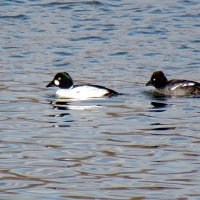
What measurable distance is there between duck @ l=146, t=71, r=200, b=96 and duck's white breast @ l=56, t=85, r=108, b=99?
5.52ft

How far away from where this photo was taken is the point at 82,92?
758 inches

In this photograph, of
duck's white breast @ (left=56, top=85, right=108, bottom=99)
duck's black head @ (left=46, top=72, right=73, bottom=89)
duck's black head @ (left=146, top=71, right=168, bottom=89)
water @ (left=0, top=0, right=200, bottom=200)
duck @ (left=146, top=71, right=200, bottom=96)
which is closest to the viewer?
water @ (left=0, top=0, right=200, bottom=200)

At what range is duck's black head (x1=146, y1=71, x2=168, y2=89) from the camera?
804 inches

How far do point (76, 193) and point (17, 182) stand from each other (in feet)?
2.72

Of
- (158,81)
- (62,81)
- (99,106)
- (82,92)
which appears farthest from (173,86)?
Result: (99,106)

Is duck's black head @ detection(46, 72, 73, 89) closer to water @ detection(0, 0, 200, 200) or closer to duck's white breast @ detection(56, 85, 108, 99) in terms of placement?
duck's white breast @ detection(56, 85, 108, 99)

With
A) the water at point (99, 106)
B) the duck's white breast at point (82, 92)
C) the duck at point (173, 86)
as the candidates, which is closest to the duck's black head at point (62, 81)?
the duck's white breast at point (82, 92)

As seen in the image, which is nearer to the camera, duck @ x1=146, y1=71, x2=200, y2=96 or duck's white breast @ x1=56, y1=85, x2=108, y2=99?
duck's white breast @ x1=56, y1=85, x2=108, y2=99

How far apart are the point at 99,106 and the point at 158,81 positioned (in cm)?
287

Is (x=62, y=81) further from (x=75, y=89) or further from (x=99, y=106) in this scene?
(x=99, y=106)

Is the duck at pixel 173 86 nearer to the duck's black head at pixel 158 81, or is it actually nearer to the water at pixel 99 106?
the duck's black head at pixel 158 81

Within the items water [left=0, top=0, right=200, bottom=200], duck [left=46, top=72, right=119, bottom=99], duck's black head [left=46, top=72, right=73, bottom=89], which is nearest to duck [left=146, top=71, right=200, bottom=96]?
water [left=0, top=0, right=200, bottom=200]

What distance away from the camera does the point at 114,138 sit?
14.0 m

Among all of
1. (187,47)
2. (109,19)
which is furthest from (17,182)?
(109,19)
